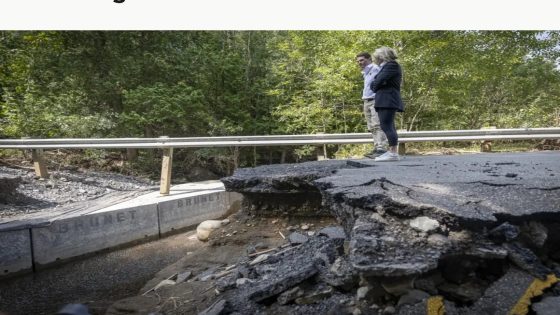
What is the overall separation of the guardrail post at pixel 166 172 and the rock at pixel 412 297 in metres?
3.22

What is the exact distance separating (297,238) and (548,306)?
177cm

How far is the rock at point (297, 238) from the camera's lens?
9.51 ft

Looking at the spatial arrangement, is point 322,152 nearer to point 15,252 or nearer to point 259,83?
point 259,83

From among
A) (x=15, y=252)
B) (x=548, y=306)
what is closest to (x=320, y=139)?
(x=548, y=306)

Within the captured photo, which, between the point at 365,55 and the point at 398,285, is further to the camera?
the point at 365,55

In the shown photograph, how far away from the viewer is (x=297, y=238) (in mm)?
2969

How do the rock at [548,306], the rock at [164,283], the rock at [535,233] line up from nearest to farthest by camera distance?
the rock at [548,306] → the rock at [535,233] → the rock at [164,283]

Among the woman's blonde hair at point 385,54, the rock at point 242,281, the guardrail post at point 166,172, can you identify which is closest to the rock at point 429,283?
the rock at point 242,281

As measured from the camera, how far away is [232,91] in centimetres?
374

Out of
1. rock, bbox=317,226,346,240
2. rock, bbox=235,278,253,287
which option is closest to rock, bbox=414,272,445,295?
rock, bbox=317,226,346,240

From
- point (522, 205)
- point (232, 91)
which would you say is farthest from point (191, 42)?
point (522, 205)

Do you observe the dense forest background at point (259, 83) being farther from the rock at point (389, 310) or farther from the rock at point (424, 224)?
the rock at point (389, 310)

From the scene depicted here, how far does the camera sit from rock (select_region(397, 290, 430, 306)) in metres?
1.54

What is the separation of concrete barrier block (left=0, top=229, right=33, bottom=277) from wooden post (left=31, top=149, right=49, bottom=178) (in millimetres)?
922
